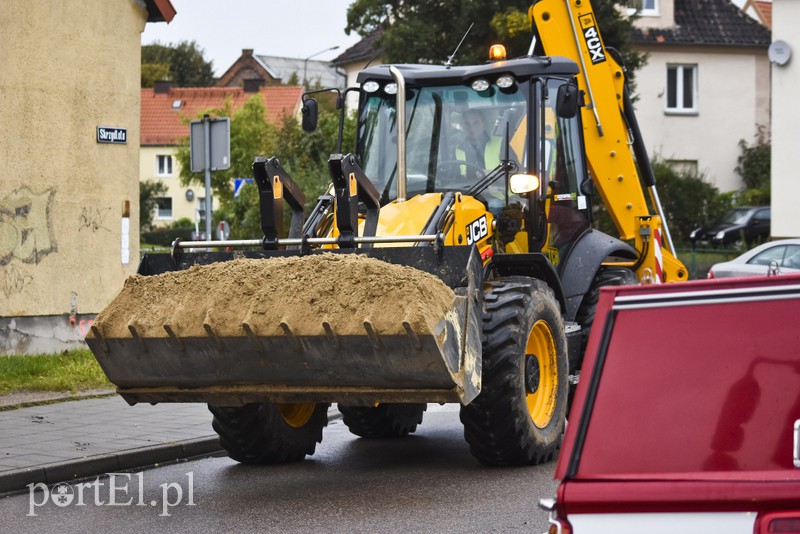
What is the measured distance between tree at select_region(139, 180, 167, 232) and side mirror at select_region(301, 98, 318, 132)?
191 ft

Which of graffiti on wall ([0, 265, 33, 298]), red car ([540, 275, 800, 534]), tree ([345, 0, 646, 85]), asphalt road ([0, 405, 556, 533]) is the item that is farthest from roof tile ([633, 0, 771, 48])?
red car ([540, 275, 800, 534])

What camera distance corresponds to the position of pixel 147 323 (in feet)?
27.9

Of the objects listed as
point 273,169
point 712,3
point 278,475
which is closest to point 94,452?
point 278,475

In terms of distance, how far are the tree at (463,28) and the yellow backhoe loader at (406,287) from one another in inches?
847

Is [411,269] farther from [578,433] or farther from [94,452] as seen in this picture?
[578,433]

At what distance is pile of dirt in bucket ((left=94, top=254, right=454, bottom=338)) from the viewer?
7887 millimetres

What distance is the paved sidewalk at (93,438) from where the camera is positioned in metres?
9.09

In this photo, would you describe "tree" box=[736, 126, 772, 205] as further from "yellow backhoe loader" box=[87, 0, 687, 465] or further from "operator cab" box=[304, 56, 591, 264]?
"operator cab" box=[304, 56, 591, 264]

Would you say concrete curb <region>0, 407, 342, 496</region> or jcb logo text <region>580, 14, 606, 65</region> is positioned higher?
jcb logo text <region>580, 14, 606, 65</region>

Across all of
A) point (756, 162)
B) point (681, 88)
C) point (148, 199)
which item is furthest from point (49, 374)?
point (148, 199)

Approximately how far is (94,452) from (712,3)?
1716 inches

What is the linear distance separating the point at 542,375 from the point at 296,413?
1976mm

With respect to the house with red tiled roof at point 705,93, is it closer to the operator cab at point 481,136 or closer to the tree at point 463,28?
the tree at point 463,28

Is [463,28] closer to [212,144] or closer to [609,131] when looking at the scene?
[212,144]
